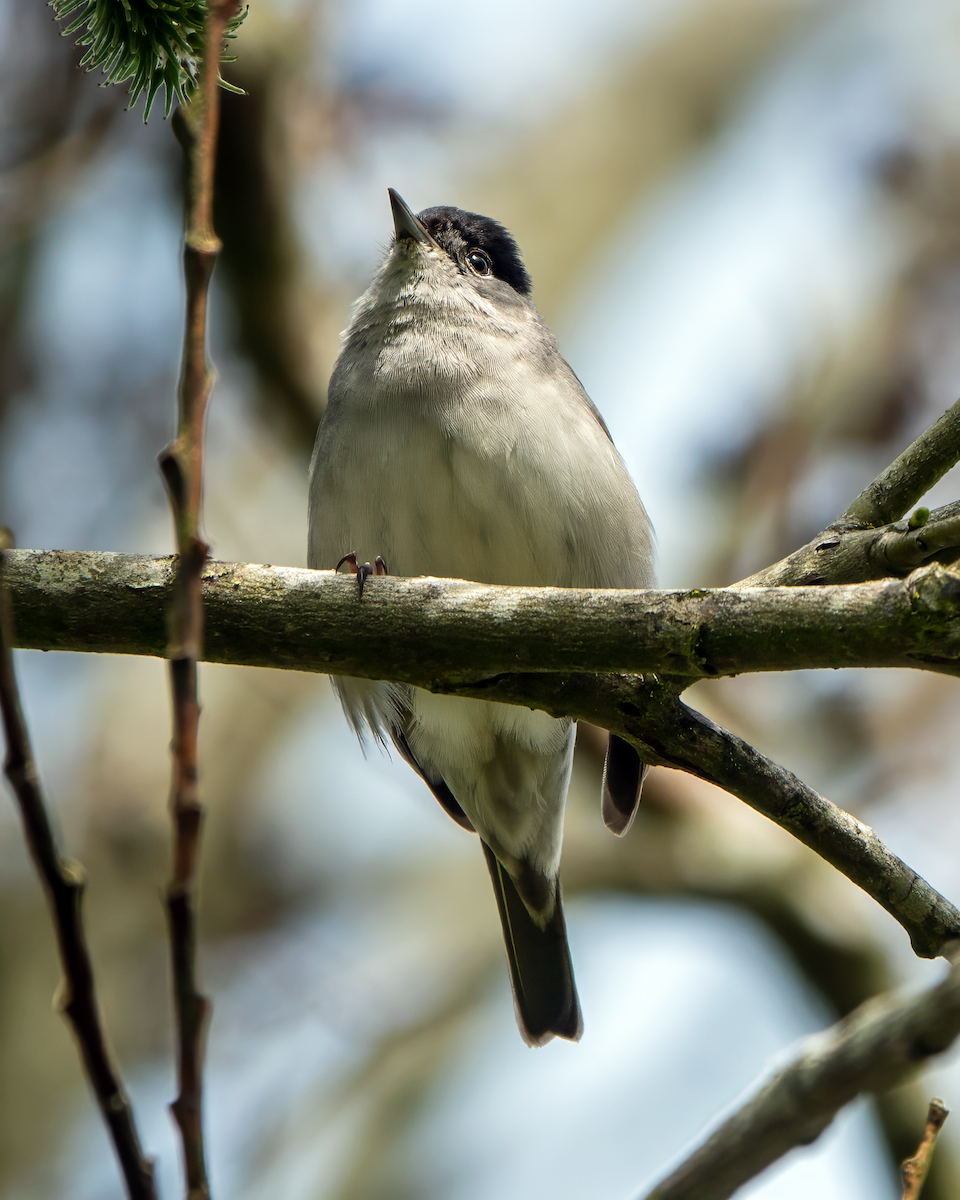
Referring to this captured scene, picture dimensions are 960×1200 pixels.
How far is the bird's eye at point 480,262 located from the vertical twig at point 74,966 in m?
4.75

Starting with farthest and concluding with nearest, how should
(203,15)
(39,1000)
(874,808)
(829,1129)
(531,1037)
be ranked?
(874,808) → (39,1000) → (531,1037) → (203,15) → (829,1129)

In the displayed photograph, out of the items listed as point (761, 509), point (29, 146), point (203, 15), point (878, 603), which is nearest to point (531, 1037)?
point (878, 603)

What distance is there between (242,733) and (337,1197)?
3349mm

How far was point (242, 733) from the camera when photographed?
8.64m

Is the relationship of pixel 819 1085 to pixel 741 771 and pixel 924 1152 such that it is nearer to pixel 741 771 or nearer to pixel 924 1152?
pixel 924 1152

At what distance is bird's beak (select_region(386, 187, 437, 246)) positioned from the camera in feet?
17.3

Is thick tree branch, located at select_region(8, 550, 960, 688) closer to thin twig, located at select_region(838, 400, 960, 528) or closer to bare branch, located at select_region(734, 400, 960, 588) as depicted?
bare branch, located at select_region(734, 400, 960, 588)

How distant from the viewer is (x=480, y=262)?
5.65m

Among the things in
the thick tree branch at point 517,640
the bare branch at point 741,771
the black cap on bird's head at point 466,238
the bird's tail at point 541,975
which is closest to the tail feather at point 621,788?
the bird's tail at point 541,975

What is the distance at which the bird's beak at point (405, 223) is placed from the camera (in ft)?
17.3

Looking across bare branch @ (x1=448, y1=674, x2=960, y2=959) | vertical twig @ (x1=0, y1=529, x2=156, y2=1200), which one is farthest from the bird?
vertical twig @ (x1=0, y1=529, x2=156, y2=1200)

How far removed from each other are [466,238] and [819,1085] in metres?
4.88

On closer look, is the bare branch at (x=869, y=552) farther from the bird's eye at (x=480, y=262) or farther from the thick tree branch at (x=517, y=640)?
Answer: the bird's eye at (x=480, y=262)

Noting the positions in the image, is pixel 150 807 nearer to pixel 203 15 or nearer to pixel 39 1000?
pixel 39 1000
